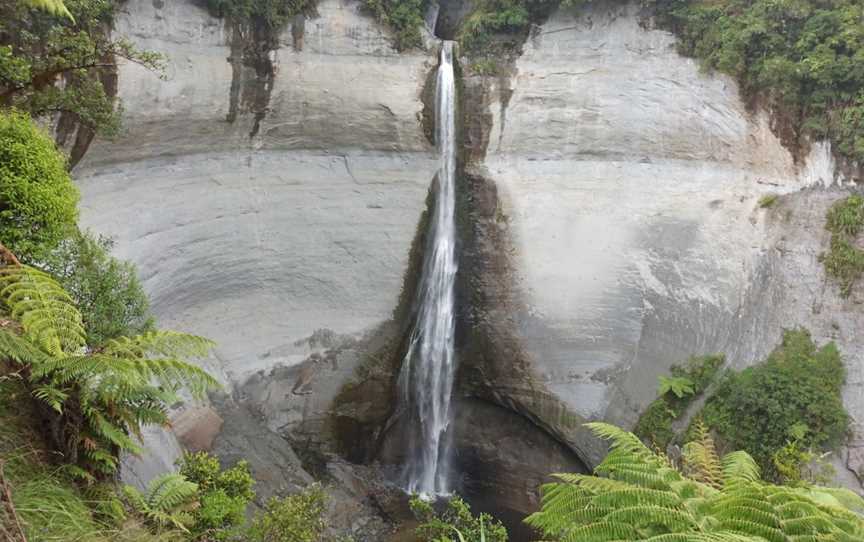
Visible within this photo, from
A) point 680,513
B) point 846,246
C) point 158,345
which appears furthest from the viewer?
point 846,246

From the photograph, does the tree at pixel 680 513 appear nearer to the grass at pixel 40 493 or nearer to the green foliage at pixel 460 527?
the grass at pixel 40 493

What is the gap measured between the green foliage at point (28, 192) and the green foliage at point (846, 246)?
14046 millimetres

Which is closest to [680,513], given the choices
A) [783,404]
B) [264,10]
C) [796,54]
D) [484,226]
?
[783,404]

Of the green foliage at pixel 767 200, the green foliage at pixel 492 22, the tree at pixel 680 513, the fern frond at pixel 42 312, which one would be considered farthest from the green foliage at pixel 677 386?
the fern frond at pixel 42 312

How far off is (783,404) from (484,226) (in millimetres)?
7794

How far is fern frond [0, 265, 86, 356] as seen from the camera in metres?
4.62

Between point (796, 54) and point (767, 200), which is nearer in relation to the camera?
point (796, 54)

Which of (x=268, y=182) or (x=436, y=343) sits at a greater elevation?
(x=268, y=182)

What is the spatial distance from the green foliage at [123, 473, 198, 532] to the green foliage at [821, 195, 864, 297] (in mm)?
12884

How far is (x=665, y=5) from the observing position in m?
14.1

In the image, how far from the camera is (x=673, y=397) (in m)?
13.1

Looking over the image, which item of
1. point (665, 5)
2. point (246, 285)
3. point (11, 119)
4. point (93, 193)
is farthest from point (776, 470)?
point (93, 193)

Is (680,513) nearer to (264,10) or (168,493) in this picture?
(168,493)

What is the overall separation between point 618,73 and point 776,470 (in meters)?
9.49
